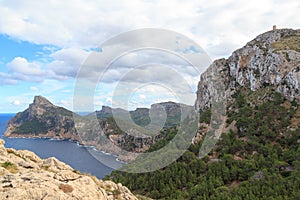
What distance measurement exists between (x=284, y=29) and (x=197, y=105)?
54.0 m

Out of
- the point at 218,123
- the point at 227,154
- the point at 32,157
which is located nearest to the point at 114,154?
the point at 218,123

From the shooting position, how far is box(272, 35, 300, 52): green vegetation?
94812 mm

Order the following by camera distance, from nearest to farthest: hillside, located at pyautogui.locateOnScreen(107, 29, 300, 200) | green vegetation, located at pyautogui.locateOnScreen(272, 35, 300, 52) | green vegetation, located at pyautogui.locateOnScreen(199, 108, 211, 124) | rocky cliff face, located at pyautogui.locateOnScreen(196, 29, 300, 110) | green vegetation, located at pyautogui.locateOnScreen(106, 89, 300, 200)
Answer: green vegetation, located at pyautogui.locateOnScreen(106, 89, 300, 200), hillside, located at pyautogui.locateOnScreen(107, 29, 300, 200), rocky cliff face, located at pyautogui.locateOnScreen(196, 29, 300, 110), green vegetation, located at pyautogui.locateOnScreen(272, 35, 300, 52), green vegetation, located at pyautogui.locateOnScreen(199, 108, 211, 124)

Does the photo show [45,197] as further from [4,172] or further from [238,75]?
[238,75]

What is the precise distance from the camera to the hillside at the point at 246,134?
53.6 m

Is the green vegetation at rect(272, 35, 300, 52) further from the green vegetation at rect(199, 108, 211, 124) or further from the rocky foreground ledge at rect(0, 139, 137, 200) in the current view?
the rocky foreground ledge at rect(0, 139, 137, 200)

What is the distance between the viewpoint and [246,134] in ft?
264

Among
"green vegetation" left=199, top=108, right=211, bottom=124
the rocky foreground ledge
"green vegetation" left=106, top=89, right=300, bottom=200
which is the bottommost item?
"green vegetation" left=106, top=89, right=300, bottom=200

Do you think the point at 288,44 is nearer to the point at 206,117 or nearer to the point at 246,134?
the point at 206,117

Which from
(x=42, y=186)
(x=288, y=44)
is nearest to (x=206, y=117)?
(x=288, y=44)

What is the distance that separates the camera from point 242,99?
9906 cm

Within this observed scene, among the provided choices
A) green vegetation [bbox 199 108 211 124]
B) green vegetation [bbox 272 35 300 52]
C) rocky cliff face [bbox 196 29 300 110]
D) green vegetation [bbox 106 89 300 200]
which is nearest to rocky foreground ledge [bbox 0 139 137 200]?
green vegetation [bbox 106 89 300 200]

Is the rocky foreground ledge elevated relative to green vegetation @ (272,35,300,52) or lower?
lower

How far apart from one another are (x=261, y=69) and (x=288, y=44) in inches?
624
